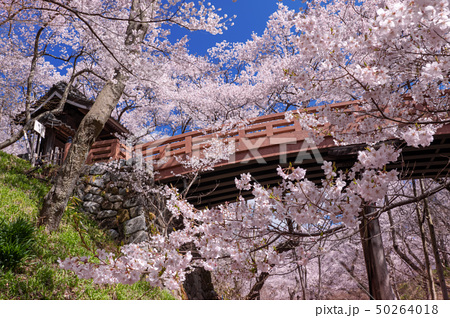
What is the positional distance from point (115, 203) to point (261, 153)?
13.6 feet

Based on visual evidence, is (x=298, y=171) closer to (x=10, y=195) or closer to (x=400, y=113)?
(x=400, y=113)

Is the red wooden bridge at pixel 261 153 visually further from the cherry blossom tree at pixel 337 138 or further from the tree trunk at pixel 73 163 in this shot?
the cherry blossom tree at pixel 337 138

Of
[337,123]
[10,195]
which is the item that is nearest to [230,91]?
[10,195]

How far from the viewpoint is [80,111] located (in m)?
13.3

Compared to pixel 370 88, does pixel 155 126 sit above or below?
above

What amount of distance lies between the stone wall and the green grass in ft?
1.46

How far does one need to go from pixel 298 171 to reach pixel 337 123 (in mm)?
778

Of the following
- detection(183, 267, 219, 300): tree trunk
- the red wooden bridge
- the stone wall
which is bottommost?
detection(183, 267, 219, 300): tree trunk

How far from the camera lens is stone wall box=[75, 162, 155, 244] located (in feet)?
27.8

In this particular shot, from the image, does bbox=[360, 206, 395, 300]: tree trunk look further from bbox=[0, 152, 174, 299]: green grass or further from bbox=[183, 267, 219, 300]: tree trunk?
bbox=[183, 267, 219, 300]: tree trunk

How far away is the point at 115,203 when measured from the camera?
906 cm

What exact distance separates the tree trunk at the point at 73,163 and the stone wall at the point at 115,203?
2059 mm

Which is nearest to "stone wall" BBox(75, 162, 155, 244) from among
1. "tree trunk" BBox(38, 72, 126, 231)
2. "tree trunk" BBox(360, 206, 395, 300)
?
"tree trunk" BBox(38, 72, 126, 231)
